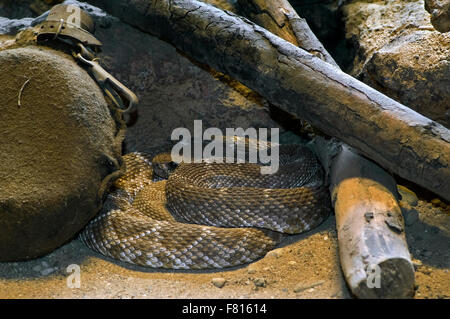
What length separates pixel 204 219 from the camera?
4039 mm

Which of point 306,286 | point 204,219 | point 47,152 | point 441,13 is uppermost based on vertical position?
point 441,13

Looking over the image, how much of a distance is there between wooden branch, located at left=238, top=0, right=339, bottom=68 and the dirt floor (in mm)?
1991

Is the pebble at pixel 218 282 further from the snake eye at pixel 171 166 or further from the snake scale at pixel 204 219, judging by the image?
the snake eye at pixel 171 166

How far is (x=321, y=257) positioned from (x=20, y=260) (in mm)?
2434

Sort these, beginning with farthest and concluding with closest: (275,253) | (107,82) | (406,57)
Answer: (406,57)
(107,82)
(275,253)

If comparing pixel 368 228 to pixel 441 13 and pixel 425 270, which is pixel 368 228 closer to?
pixel 425 270

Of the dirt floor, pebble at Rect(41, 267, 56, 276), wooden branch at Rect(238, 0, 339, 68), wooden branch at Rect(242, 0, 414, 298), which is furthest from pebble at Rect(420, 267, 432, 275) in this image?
pebble at Rect(41, 267, 56, 276)

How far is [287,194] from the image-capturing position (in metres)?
3.97

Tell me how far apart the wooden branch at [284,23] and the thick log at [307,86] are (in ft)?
2.26

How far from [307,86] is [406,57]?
1.21 metres

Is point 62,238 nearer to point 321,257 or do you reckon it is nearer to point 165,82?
point 321,257

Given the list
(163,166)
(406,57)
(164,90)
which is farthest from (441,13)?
(163,166)

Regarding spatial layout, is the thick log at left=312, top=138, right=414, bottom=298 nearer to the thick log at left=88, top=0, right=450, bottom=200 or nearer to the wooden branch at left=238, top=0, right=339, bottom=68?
the thick log at left=88, top=0, right=450, bottom=200

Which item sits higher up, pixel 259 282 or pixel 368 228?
pixel 368 228
